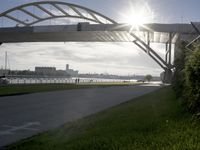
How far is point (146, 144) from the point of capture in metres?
6.23

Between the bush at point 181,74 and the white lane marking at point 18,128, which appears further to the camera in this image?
the bush at point 181,74

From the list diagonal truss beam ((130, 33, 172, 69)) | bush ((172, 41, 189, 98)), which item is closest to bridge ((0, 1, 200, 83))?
diagonal truss beam ((130, 33, 172, 69))

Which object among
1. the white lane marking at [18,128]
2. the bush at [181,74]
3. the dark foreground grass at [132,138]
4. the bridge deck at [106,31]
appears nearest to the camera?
the dark foreground grass at [132,138]

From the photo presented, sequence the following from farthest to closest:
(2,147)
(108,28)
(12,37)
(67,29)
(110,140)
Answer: (12,37) → (67,29) → (108,28) → (2,147) → (110,140)

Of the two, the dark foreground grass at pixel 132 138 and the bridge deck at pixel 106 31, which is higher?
the bridge deck at pixel 106 31

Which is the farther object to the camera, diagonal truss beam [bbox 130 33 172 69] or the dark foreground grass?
diagonal truss beam [bbox 130 33 172 69]

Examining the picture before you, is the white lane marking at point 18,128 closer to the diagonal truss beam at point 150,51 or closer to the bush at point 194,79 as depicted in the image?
the bush at point 194,79

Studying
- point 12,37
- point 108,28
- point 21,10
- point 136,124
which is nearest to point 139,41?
point 108,28

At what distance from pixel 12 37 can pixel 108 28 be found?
3142 centimetres

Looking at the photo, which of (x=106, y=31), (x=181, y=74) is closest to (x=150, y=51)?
(x=106, y=31)

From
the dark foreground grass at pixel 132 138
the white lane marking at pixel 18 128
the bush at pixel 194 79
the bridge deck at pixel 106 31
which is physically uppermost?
the bridge deck at pixel 106 31

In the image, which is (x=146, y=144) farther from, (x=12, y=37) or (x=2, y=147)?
(x=12, y=37)

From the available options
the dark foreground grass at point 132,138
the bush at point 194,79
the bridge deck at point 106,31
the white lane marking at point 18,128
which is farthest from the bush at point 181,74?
the bridge deck at point 106,31

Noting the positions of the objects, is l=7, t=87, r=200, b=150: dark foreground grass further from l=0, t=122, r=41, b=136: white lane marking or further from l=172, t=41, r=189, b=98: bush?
l=172, t=41, r=189, b=98: bush
